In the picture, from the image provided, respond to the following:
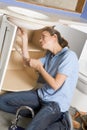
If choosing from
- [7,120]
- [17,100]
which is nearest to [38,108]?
[17,100]

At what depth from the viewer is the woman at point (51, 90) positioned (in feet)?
5.40

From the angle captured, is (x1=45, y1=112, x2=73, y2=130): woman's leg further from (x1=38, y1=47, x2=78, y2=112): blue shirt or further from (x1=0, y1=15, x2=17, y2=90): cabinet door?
(x1=0, y1=15, x2=17, y2=90): cabinet door

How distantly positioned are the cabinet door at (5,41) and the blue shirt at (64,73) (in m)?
0.36

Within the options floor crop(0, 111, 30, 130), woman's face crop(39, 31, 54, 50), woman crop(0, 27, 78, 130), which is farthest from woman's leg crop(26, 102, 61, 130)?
woman's face crop(39, 31, 54, 50)

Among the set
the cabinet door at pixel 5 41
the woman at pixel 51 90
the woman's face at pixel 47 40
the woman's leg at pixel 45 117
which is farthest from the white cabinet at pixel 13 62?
the woman's leg at pixel 45 117

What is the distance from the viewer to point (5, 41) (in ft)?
5.49

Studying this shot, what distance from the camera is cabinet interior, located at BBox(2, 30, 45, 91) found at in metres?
1.93

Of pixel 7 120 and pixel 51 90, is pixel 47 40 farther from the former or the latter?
pixel 7 120

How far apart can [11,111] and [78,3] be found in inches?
51.7

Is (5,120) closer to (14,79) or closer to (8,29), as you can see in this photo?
(14,79)

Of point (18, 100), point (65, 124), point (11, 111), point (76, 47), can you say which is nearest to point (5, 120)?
point (11, 111)

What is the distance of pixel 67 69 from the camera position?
64.6 inches

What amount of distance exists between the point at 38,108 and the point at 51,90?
0.20 m

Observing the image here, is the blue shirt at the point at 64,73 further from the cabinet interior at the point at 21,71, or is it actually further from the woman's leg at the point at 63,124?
the cabinet interior at the point at 21,71
